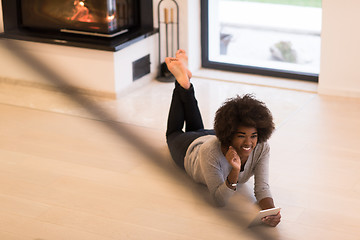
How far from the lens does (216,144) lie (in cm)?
196

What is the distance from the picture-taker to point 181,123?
7.71 ft

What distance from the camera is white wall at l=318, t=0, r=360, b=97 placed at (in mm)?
2938

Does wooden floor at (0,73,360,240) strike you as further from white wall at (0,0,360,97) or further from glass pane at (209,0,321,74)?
glass pane at (209,0,321,74)

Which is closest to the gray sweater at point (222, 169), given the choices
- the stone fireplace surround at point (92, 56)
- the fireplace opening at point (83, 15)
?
the stone fireplace surround at point (92, 56)

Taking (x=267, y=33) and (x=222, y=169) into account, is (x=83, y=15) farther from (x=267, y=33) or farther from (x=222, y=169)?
(x=222, y=169)

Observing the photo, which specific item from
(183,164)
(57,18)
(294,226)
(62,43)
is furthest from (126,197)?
(57,18)

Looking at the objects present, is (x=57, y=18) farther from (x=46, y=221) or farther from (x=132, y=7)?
(x=46, y=221)

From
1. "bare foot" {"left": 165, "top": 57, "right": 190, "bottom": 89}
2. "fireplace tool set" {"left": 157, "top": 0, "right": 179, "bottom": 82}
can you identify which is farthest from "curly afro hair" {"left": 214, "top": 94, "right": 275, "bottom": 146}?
"fireplace tool set" {"left": 157, "top": 0, "right": 179, "bottom": 82}

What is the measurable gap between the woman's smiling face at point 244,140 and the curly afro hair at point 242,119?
1cm

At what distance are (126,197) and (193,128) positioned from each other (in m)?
0.43

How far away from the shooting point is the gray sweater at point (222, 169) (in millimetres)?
1951

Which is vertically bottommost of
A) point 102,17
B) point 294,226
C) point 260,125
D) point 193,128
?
point 294,226

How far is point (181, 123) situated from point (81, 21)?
1.12 metres

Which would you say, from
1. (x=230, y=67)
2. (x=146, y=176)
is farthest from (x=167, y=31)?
(x=146, y=176)
